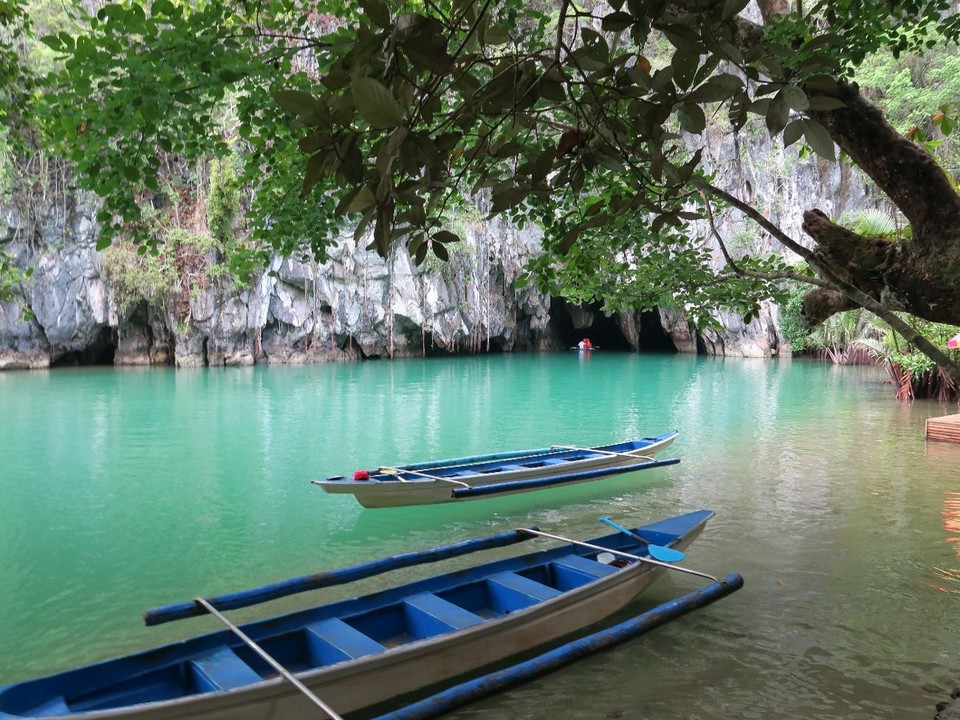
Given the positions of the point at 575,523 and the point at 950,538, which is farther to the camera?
the point at 575,523

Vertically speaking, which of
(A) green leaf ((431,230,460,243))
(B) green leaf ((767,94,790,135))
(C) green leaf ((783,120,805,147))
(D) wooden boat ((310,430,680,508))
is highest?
(B) green leaf ((767,94,790,135))

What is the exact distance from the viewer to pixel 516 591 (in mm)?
3834

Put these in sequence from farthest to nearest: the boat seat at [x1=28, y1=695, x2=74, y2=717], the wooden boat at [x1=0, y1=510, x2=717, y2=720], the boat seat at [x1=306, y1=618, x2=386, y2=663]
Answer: the boat seat at [x1=306, y1=618, x2=386, y2=663] < the wooden boat at [x1=0, y1=510, x2=717, y2=720] < the boat seat at [x1=28, y1=695, x2=74, y2=717]

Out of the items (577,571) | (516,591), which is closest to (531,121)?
(516,591)

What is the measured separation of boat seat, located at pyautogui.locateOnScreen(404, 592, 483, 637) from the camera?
3.43 m

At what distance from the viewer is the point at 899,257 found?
3.33 metres

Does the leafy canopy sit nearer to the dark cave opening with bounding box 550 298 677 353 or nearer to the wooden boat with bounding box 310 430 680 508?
the wooden boat with bounding box 310 430 680 508

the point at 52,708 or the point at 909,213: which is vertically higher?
the point at 909,213

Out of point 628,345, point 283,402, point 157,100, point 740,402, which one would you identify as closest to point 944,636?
point 157,100

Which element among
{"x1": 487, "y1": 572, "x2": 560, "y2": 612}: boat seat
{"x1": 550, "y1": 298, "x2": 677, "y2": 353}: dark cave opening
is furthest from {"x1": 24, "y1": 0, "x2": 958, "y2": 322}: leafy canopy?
{"x1": 550, "y1": 298, "x2": 677, "y2": 353}: dark cave opening

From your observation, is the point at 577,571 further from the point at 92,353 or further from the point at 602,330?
the point at 602,330

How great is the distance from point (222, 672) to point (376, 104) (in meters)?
2.62

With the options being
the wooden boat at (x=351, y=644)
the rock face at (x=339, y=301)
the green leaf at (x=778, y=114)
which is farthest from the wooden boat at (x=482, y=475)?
the rock face at (x=339, y=301)

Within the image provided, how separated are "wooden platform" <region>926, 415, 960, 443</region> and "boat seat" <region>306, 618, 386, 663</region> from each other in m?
9.80
